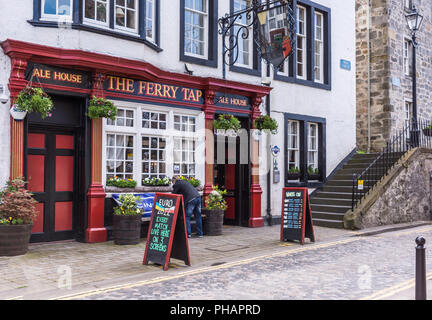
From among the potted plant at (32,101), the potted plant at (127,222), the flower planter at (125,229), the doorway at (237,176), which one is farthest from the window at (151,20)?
the flower planter at (125,229)

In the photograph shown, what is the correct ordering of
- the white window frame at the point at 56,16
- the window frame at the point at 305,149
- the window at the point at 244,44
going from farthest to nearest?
the window frame at the point at 305,149
the window at the point at 244,44
the white window frame at the point at 56,16

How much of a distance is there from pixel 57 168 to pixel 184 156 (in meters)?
3.24

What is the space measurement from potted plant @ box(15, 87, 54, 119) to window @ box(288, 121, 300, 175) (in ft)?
27.1

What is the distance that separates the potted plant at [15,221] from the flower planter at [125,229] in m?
1.79

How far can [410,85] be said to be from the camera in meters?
21.4

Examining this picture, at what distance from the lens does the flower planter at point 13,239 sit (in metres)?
8.29

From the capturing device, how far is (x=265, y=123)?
13289 millimetres

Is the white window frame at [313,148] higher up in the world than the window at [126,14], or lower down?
lower down

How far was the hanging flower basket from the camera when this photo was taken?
9.73 metres

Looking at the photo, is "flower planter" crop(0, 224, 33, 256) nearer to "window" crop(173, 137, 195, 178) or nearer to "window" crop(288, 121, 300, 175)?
"window" crop(173, 137, 195, 178)

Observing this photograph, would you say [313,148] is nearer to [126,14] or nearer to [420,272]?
[126,14]

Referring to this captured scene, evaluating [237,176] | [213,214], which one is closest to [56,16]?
[213,214]

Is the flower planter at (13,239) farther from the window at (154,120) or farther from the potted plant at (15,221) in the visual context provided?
the window at (154,120)
